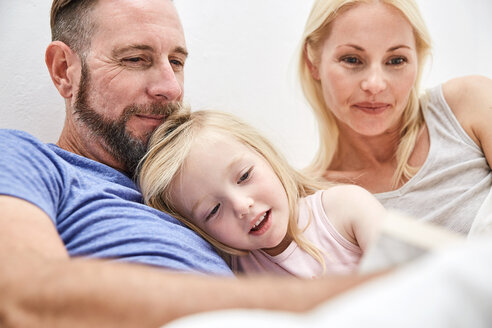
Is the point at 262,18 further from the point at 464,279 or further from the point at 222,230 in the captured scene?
the point at 464,279

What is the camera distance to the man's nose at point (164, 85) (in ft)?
4.51

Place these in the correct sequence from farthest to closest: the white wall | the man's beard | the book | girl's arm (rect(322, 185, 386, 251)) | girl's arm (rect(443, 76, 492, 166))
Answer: the white wall, girl's arm (rect(443, 76, 492, 166)), the man's beard, girl's arm (rect(322, 185, 386, 251)), the book

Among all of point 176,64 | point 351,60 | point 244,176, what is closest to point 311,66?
point 351,60

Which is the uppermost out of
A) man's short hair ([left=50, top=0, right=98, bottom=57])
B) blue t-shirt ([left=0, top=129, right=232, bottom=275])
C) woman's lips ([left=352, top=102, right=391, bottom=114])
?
man's short hair ([left=50, top=0, right=98, bottom=57])

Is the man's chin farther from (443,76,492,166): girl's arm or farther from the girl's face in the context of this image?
(443,76,492,166): girl's arm

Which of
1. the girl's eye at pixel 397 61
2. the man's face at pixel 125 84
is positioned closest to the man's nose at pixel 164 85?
the man's face at pixel 125 84

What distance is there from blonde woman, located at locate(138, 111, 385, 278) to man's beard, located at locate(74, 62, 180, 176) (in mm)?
93

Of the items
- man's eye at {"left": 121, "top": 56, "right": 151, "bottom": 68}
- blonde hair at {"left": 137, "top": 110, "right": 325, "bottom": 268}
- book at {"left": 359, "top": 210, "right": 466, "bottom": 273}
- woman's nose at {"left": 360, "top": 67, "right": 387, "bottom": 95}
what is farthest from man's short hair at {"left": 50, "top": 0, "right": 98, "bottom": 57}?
book at {"left": 359, "top": 210, "right": 466, "bottom": 273}

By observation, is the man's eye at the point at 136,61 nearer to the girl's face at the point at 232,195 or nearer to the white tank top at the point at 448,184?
the girl's face at the point at 232,195

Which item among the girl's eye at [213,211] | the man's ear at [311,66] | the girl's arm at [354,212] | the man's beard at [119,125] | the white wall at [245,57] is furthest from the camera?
the man's ear at [311,66]

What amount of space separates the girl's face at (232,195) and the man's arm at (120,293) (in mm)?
485

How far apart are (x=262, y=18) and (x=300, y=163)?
700 millimetres

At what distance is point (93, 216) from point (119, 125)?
1.39ft

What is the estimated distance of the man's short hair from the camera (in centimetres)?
143
